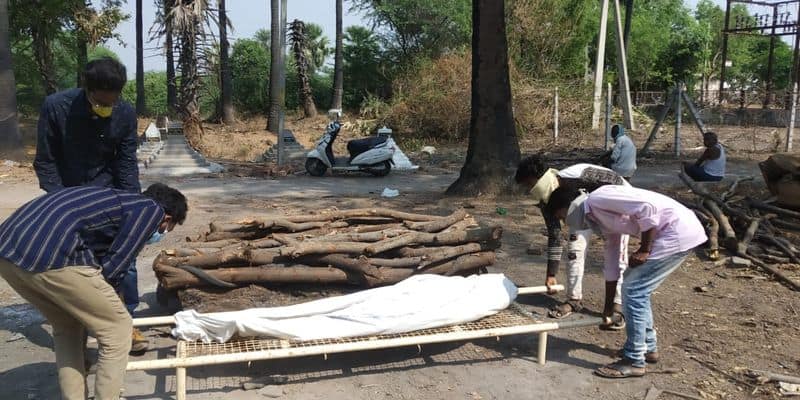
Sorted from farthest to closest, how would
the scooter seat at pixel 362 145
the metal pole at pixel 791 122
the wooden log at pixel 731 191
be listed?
the metal pole at pixel 791 122 → the scooter seat at pixel 362 145 → the wooden log at pixel 731 191

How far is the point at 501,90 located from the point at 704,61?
3685 cm

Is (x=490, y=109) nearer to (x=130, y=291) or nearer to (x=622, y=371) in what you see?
(x=622, y=371)

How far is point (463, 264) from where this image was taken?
498cm

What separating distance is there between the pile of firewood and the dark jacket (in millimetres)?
5467

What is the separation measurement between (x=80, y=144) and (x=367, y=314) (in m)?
2.12

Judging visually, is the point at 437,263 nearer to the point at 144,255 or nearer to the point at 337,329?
the point at 337,329

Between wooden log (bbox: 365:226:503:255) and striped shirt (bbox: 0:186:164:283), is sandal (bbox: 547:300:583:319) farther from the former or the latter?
striped shirt (bbox: 0:186:164:283)

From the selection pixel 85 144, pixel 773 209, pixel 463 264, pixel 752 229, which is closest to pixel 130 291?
pixel 85 144

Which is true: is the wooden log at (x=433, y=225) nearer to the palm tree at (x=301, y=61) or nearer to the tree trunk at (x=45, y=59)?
the tree trunk at (x=45, y=59)

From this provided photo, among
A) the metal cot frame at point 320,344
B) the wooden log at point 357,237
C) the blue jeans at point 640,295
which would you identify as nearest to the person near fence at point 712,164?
the metal cot frame at point 320,344

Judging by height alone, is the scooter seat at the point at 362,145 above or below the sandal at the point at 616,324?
above

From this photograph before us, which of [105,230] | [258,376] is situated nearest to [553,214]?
[258,376]

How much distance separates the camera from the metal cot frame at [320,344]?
139 inches

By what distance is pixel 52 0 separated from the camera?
20.1m
